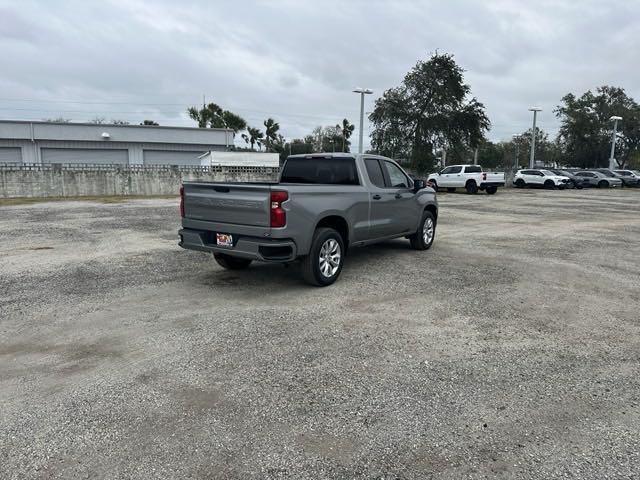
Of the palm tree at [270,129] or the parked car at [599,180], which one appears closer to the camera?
the parked car at [599,180]

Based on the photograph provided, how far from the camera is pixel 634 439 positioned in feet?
9.73

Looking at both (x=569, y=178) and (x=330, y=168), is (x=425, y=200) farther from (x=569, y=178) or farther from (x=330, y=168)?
(x=569, y=178)

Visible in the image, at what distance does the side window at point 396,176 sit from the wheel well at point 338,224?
167cm

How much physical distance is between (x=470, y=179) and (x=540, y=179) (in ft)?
34.5

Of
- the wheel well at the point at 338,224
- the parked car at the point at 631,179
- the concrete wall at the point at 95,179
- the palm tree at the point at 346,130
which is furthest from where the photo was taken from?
the palm tree at the point at 346,130

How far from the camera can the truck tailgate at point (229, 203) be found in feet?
18.6

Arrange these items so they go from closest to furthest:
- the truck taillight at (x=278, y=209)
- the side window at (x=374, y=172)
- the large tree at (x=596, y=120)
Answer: the truck taillight at (x=278, y=209) → the side window at (x=374, y=172) → the large tree at (x=596, y=120)

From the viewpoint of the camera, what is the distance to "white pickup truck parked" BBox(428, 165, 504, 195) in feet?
94.1

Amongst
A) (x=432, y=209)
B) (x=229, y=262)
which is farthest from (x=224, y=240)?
(x=432, y=209)

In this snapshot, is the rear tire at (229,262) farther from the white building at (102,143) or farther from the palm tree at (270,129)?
the palm tree at (270,129)

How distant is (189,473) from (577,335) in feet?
13.0

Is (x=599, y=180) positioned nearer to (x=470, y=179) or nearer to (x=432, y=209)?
(x=470, y=179)

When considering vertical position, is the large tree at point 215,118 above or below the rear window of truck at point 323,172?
above

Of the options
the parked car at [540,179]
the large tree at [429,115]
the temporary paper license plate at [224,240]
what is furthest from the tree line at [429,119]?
the temporary paper license plate at [224,240]
